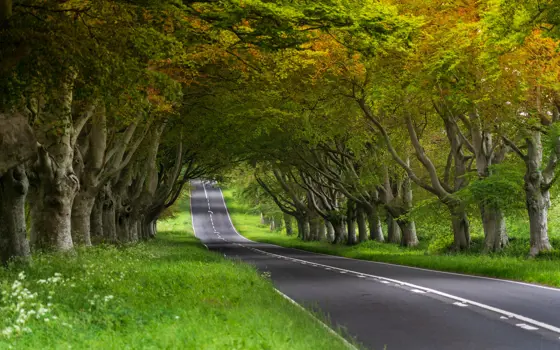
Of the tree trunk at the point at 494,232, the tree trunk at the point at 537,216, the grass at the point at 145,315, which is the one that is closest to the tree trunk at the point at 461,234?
the tree trunk at the point at 494,232

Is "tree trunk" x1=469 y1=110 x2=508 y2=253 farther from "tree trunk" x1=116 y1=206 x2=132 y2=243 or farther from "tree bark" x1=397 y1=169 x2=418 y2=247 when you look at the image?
"tree trunk" x1=116 y1=206 x2=132 y2=243

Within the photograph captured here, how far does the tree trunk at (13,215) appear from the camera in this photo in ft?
47.5

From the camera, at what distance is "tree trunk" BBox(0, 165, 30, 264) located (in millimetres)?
14477

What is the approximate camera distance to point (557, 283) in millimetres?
15609

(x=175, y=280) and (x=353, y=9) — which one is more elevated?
(x=353, y=9)

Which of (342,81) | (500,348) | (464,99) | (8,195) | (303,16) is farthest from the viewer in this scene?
(342,81)

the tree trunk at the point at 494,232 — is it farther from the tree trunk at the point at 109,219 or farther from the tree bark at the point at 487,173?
the tree trunk at the point at 109,219

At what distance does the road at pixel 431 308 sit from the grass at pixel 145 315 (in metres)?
1.12

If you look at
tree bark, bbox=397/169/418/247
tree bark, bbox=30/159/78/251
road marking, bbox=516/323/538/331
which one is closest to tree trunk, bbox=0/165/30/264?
tree bark, bbox=30/159/78/251

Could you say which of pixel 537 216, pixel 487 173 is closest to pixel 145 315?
pixel 537 216

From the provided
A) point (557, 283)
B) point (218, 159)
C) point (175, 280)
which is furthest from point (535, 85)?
point (218, 159)

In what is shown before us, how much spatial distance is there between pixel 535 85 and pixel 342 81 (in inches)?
282

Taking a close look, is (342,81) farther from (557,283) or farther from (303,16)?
(303,16)

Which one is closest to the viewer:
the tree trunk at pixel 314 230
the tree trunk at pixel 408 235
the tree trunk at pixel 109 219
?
the tree trunk at pixel 109 219
